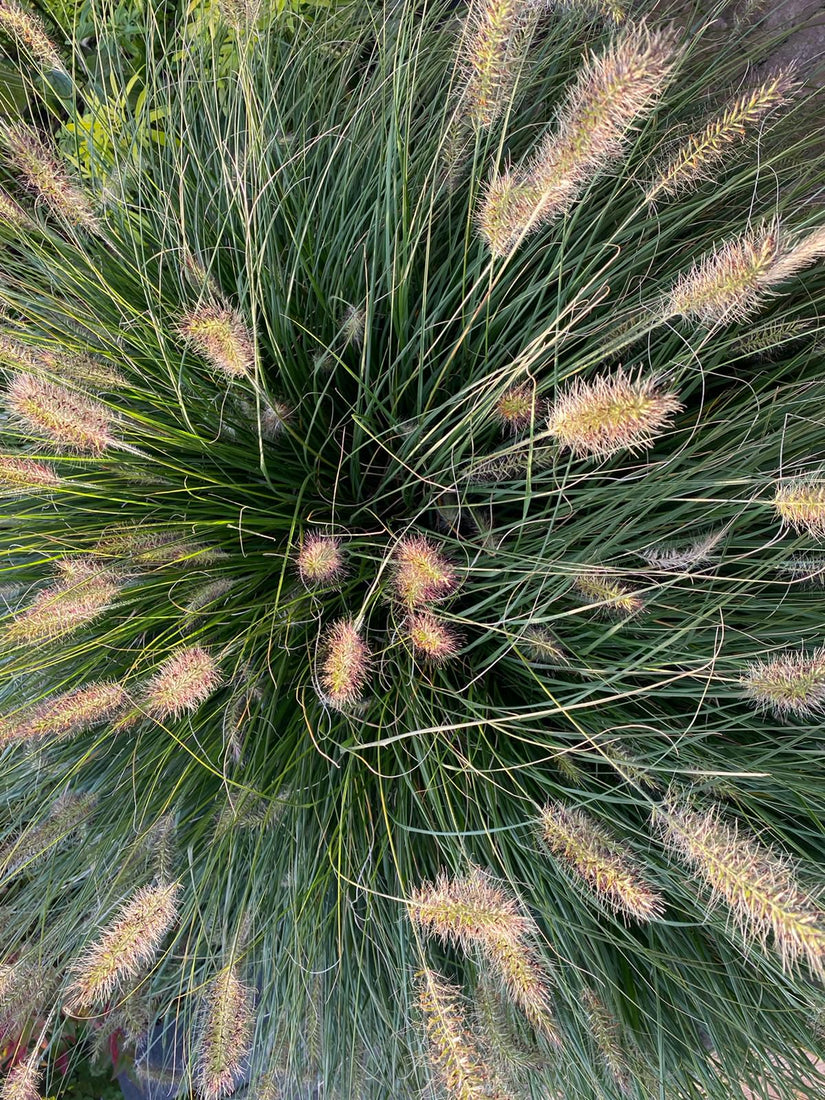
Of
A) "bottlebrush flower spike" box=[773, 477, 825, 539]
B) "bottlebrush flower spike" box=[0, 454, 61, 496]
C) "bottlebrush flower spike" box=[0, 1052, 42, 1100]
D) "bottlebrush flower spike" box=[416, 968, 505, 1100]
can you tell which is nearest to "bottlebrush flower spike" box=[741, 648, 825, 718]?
"bottlebrush flower spike" box=[773, 477, 825, 539]

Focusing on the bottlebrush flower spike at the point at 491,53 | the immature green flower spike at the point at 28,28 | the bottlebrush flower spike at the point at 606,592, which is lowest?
the bottlebrush flower spike at the point at 606,592

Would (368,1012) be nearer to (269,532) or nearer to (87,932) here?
(87,932)

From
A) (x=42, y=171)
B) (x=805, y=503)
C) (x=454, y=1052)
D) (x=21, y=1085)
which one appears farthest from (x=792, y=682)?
(x=42, y=171)

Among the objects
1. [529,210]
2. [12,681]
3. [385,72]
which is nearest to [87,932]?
[12,681]

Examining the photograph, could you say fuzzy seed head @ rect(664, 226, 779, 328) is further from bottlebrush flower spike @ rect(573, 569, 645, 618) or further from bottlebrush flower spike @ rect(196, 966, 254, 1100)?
bottlebrush flower spike @ rect(196, 966, 254, 1100)

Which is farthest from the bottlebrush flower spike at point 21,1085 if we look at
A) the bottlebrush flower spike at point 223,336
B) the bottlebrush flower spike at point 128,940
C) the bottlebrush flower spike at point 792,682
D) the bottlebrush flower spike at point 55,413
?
the bottlebrush flower spike at point 792,682

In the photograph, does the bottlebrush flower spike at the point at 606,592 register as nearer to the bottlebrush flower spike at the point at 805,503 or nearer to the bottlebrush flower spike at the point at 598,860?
the bottlebrush flower spike at the point at 805,503
